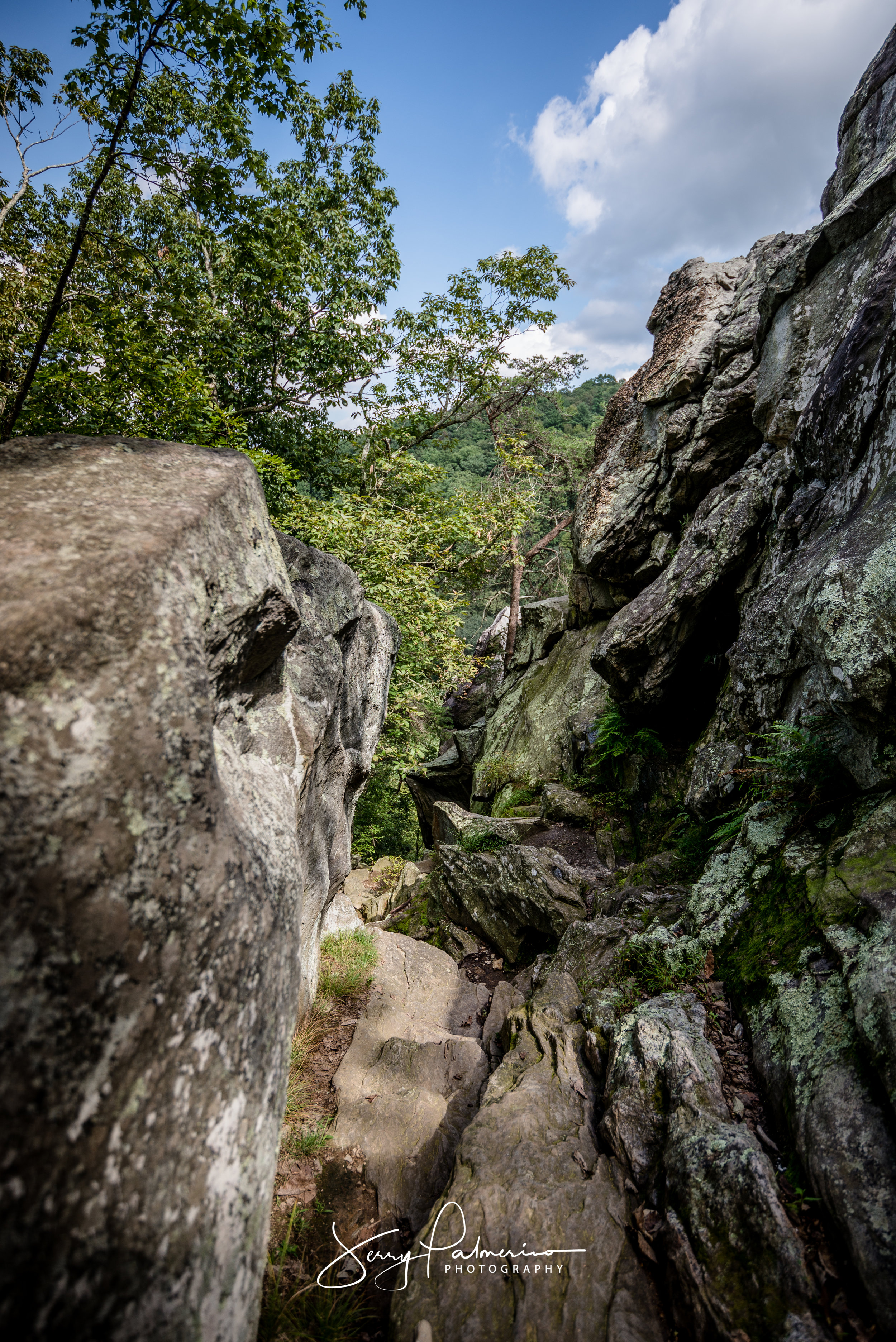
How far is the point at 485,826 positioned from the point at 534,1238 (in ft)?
26.7

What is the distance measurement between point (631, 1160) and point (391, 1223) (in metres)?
1.80

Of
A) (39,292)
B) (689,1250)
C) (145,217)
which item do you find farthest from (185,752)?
→ (145,217)

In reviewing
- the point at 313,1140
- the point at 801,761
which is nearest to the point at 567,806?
the point at 801,761

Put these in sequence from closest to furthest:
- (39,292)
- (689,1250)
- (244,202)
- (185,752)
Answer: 1. (185,752)
2. (689,1250)
3. (244,202)
4. (39,292)

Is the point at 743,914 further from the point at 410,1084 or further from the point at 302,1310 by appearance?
the point at 302,1310

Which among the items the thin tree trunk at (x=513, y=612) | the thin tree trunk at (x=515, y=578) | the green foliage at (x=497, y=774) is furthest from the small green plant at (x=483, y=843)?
the thin tree trunk at (x=513, y=612)

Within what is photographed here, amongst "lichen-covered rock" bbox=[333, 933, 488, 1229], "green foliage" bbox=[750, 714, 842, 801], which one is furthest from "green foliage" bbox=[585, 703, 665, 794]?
"lichen-covered rock" bbox=[333, 933, 488, 1229]

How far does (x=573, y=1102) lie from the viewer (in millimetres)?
4211

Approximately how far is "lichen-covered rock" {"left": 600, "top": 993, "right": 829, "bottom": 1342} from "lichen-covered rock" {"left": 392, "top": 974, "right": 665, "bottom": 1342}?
26 centimetres

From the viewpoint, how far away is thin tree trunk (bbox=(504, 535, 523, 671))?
19.3m

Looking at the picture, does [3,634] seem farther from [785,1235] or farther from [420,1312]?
[785,1235]

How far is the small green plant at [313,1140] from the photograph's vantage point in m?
4.36

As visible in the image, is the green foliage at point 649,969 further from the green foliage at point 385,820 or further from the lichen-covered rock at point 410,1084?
the green foliage at point 385,820
